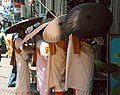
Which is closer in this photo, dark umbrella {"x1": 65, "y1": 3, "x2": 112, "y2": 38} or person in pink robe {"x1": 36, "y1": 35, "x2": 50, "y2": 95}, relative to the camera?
dark umbrella {"x1": 65, "y1": 3, "x2": 112, "y2": 38}

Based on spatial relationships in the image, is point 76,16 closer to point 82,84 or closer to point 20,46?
point 82,84

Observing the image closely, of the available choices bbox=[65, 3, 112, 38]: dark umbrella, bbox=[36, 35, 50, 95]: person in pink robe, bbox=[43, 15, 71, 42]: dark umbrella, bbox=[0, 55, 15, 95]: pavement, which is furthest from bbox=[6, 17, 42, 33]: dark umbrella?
bbox=[0, 55, 15, 95]: pavement

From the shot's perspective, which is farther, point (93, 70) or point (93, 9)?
point (93, 70)

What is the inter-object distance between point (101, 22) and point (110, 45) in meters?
0.50

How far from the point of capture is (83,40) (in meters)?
5.62

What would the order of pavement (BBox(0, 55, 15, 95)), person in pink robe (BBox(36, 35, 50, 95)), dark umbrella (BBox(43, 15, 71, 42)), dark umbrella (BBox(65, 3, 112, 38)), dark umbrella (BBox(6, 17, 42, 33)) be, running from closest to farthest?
1. dark umbrella (BBox(65, 3, 112, 38))
2. dark umbrella (BBox(43, 15, 71, 42))
3. person in pink robe (BBox(36, 35, 50, 95))
4. dark umbrella (BBox(6, 17, 42, 33))
5. pavement (BBox(0, 55, 15, 95))

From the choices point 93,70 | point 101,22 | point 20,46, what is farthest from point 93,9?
point 20,46

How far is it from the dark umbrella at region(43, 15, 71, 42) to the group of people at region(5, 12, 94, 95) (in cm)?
15

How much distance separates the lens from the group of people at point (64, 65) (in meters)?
5.62

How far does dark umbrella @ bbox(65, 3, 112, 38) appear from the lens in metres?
5.14

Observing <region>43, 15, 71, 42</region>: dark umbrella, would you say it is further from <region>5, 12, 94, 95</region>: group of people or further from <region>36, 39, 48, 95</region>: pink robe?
<region>36, 39, 48, 95</region>: pink robe

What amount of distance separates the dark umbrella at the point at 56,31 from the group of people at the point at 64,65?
0.15 m

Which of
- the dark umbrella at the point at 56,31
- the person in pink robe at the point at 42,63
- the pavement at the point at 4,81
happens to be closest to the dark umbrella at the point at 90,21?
the dark umbrella at the point at 56,31

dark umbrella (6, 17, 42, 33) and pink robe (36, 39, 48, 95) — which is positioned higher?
dark umbrella (6, 17, 42, 33)
